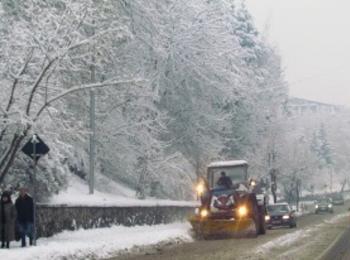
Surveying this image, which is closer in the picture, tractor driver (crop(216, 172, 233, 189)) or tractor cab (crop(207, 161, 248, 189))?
tractor driver (crop(216, 172, 233, 189))

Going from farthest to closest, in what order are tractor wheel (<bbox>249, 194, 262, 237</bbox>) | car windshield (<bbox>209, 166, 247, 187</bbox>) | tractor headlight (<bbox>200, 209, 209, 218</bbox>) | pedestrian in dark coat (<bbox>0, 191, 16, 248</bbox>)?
car windshield (<bbox>209, 166, 247, 187</bbox>) → tractor wheel (<bbox>249, 194, 262, 237</bbox>) → tractor headlight (<bbox>200, 209, 209, 218</bbox>) → pedestrian in dark coat (<bbox>0, 191, 16, 248</bbox>)

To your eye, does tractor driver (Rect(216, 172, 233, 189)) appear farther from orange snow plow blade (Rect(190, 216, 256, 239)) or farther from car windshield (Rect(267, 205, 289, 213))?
car windshield (Rect(267, 205, 289, 213))

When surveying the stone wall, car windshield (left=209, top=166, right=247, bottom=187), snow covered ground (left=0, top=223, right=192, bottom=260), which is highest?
car windshield (left=209, top=166, right=247, bottom=187)

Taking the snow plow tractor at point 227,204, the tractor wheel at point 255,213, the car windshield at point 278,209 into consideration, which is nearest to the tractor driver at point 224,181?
the snow plow tractor at point 227,204

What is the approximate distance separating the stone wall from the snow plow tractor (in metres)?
3.56

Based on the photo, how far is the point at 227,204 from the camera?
96.1 ft

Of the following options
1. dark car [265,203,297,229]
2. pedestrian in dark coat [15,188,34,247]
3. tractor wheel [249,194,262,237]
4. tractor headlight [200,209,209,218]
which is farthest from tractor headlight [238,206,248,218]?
dark car [265,203,297,229]

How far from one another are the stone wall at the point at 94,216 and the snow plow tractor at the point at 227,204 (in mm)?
3557

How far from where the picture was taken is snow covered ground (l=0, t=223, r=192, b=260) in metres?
19.5

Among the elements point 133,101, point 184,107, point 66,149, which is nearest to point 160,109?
point 184,107

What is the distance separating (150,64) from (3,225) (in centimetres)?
1926

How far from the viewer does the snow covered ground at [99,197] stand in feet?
94.5

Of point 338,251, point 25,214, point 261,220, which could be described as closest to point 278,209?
point 261,220

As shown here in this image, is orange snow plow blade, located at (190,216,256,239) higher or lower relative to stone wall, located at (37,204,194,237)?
lower
